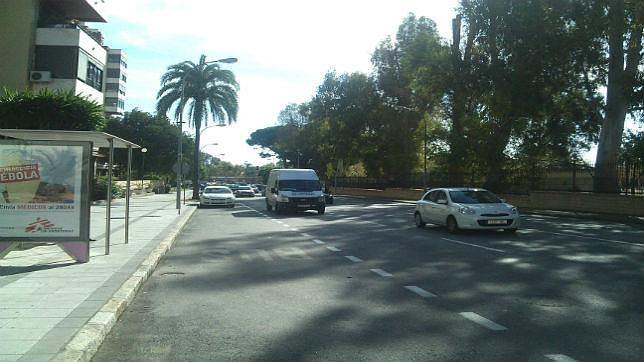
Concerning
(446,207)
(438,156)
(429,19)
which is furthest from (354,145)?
(446,207)

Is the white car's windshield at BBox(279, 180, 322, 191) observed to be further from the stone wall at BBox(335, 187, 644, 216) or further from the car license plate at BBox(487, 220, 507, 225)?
the car license plate at BBox(487, 220, 507, 225)

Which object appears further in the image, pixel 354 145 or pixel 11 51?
pixel 354 145

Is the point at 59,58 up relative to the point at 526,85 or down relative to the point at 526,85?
up

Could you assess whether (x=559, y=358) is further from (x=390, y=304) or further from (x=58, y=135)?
(x=58, y=135)

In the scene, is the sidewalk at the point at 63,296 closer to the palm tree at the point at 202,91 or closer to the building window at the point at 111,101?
the palm tree at the point at 202,91

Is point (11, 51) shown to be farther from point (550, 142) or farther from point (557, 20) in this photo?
point (550, 142)

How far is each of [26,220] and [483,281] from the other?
765 centimetres

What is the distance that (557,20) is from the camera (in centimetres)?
2725

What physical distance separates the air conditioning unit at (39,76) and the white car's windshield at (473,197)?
24308mm

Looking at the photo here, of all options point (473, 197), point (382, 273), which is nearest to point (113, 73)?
point (473, 197)

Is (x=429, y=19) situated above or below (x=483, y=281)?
Result: above

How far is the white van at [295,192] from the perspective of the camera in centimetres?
2688

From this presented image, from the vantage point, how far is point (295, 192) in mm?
27141

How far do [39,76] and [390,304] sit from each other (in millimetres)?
30023
